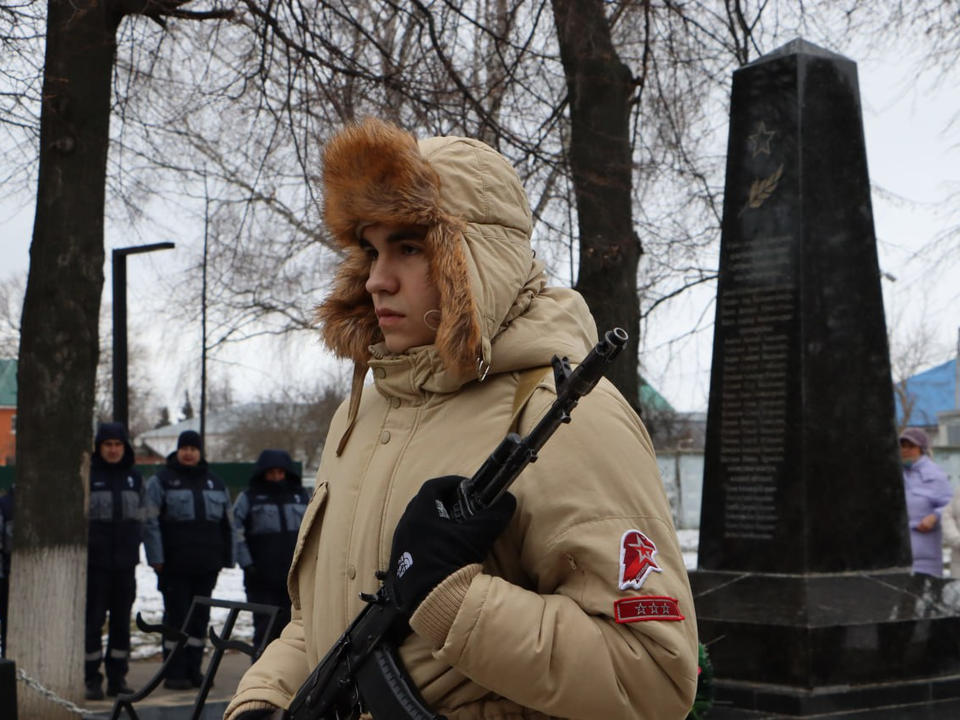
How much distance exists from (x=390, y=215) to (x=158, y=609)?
11.9 metres

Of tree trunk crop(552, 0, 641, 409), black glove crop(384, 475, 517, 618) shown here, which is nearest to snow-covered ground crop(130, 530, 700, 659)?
tree trunk crop(552, 0, 641, 409)

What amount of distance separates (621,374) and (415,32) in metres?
3.04

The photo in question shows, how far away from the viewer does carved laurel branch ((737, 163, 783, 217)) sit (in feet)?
24.9

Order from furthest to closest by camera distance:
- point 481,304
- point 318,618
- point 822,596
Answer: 1. point 822,596
2. point 318,618
3. point 481,304

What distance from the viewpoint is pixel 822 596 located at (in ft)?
22.7

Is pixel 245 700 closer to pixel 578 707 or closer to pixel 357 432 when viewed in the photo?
pixel 357 432

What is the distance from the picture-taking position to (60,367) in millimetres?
7633

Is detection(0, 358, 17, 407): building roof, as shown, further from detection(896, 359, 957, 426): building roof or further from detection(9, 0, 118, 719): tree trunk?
detection(896, 359, 957, 426): building roof

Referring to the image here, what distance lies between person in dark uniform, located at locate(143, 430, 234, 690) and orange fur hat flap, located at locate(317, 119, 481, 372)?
23.2 feet

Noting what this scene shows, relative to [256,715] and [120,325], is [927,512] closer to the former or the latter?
[120,325]

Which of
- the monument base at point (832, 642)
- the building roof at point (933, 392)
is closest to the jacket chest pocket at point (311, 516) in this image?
the monument base at point (832, 642)

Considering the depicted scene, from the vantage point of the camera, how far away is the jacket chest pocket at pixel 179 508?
9492 mm

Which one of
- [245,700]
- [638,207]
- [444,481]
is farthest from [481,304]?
[638,207]

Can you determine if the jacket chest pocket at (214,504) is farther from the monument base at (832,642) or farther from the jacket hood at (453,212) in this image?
the jacket hood at (453,212)
